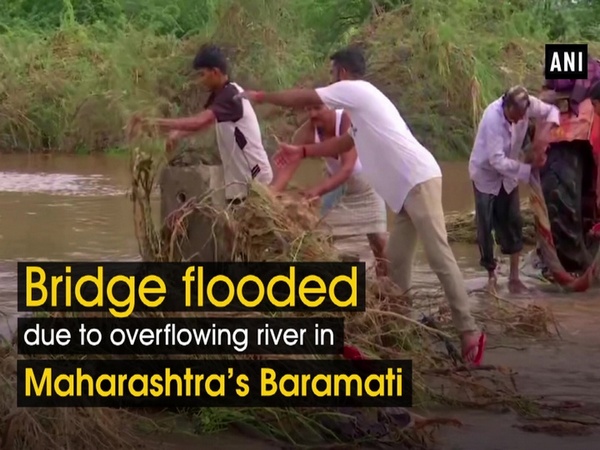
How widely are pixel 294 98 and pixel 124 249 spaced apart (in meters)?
5.19

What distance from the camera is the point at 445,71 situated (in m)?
22.2

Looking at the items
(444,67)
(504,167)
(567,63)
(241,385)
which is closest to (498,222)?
(504,167)

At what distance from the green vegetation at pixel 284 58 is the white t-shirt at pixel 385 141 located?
460 inches

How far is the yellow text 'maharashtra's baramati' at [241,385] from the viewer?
5933 millimetres

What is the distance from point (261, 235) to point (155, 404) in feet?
3.68

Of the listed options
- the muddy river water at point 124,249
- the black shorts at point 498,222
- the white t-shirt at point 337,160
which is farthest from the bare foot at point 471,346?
Result: the black shorts at point 498,222

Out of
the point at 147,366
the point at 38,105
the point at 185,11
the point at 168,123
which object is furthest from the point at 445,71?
the point at 147,366

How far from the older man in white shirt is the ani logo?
0.74 metres

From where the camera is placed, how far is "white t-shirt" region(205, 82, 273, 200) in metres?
8.01

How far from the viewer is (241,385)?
19.6 ft

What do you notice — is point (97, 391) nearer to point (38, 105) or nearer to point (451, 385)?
point (451, 385)

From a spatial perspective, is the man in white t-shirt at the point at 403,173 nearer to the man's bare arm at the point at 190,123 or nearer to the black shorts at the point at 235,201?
the black shorts at the point at 235,201
